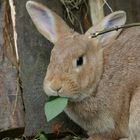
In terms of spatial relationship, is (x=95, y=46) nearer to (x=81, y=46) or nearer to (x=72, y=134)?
(x=81, y=46)

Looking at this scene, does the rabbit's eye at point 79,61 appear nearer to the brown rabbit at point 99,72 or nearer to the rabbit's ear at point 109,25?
the brown rabbit at point 99,72

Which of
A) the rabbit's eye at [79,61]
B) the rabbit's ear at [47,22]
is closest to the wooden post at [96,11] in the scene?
the rabbit's ear at [47,22]

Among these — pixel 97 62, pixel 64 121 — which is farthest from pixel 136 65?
pixel 64 121

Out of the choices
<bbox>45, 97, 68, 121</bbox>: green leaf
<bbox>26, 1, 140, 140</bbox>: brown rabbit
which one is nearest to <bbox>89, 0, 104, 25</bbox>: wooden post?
<bbox>26, 1, 140, 140</bbox>: brown rabbit

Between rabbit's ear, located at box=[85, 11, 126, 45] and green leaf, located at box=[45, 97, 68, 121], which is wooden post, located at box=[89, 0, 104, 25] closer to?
rabbit's ear, located at box=[85, 11, 126, 45]

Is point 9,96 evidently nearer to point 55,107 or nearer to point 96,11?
point 55,107

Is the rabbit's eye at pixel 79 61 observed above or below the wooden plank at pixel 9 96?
above

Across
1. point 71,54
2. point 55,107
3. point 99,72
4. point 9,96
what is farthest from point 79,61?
point 9,96
